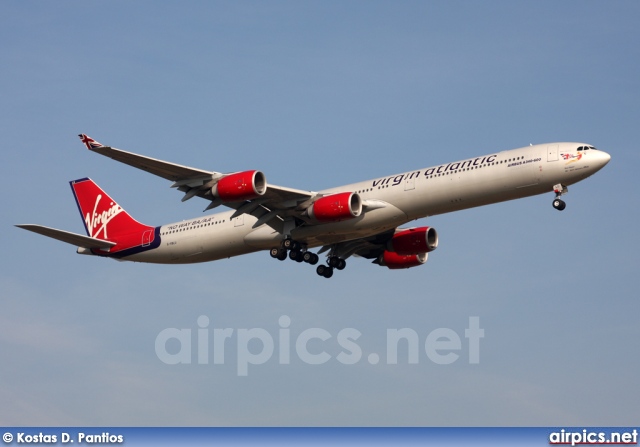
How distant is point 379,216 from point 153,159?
1209 cm

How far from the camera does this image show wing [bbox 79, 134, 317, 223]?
51.9 meters

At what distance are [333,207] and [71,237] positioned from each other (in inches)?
669

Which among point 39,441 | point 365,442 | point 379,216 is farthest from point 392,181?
point 39,441

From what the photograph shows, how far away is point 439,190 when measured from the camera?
177ft

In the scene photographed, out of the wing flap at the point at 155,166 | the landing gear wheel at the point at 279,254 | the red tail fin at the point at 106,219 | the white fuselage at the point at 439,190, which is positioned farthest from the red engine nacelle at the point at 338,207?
the red tail fin at the point at 106,219

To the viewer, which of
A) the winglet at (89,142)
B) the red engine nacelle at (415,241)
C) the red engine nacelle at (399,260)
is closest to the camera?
the winglet at (89,142)

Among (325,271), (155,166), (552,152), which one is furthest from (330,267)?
(552,152)

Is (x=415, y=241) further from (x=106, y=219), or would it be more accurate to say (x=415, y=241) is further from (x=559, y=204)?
(x=106, y=219)

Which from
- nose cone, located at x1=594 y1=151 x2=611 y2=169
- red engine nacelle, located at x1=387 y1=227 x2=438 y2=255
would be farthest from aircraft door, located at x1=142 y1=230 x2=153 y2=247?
nose cone, located at x1=594 y1=151 x2=611 y2=169

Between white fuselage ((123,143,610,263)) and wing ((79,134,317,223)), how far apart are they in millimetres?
1652

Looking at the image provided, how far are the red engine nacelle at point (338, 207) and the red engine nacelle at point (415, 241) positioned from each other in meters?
8.15

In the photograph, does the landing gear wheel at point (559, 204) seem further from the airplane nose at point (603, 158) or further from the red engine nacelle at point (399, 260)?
the red engine nacelle at point (399, 260)

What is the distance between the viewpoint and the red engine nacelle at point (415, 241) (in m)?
62.0

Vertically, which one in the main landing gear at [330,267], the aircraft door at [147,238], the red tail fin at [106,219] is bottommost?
the main landing gear at [330,267]
